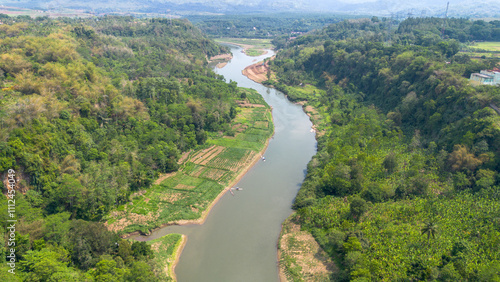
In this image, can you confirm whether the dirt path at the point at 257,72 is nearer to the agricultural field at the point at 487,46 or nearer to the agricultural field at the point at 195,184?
the agricultural field at the point at 195,184

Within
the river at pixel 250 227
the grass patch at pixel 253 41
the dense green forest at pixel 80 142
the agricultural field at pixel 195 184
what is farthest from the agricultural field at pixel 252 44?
the river at pixel 250 227

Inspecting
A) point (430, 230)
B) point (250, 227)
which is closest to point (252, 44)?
point (250, 227)

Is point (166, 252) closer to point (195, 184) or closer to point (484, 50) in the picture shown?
point (195, 184)

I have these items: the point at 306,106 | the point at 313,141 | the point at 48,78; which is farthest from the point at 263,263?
the point at 306,106

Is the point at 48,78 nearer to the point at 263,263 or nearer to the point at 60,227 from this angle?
the point at 60,227

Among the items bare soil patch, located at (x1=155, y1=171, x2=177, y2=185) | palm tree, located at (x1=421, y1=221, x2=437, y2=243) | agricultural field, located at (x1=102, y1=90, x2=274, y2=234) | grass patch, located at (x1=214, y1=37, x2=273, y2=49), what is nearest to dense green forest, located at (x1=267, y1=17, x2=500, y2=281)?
palm tree, located at (x1=421, y1=221, x2=437, y2=243)
